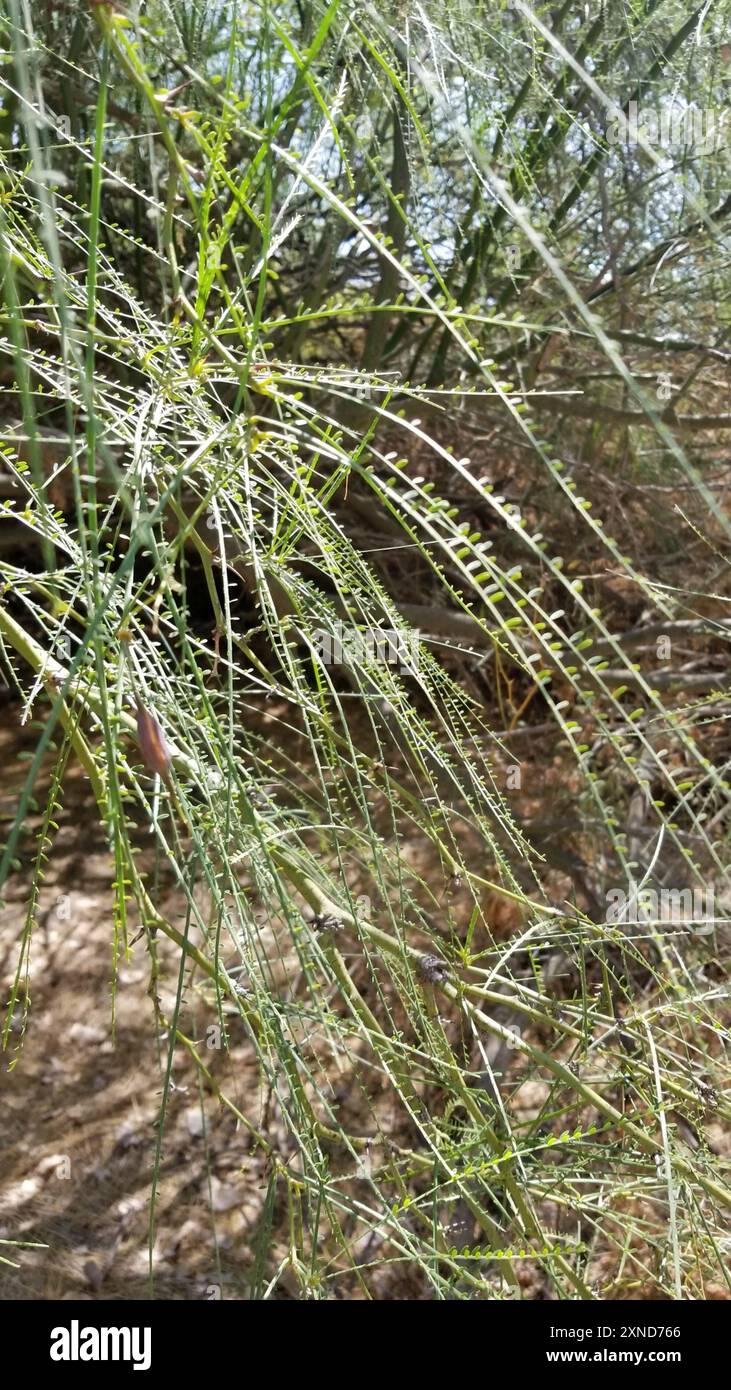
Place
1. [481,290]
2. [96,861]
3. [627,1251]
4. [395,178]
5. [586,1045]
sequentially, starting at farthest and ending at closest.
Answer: [96,861] → [481,290] → [395,178] → [627,1251] → [586,1045]

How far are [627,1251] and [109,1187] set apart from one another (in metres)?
1.35

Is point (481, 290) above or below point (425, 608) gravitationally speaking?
above

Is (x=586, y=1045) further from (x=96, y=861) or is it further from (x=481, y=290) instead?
(x=96, y=861)

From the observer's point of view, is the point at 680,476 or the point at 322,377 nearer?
the point at 322,377

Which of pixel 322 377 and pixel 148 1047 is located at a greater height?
pixel 322 377

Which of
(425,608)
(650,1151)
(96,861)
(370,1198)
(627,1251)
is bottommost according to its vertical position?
(370,1198)

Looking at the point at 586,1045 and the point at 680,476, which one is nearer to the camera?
the point at 586,1045

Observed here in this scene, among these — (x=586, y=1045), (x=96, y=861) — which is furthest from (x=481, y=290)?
(x=586, y=1045)

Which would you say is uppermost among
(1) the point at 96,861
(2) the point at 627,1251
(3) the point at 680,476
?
(3) the point at 680,476

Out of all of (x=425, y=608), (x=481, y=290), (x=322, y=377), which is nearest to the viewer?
(x=322, y=377)

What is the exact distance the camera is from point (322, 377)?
2.22 ft
